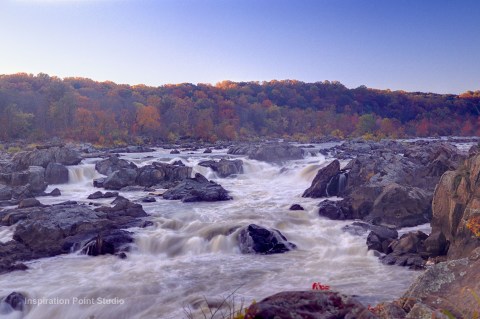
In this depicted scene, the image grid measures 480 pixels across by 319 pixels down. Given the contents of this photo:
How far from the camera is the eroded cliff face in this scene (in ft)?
34.5

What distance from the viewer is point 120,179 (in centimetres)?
2502

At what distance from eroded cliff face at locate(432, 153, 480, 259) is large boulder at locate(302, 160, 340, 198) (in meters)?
8.84

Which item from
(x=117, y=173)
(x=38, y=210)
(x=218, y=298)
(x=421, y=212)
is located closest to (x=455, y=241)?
(x=421, y=212)

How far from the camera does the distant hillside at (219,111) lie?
55.6 meters

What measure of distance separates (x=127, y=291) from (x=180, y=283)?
4.31ft

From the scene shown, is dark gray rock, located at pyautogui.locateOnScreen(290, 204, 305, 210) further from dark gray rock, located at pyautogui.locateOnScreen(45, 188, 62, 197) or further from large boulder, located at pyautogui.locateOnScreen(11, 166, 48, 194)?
large boulder, located at pyautogui.locateOnScreen(11, 166, 48, 194)

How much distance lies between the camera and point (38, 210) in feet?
52.9

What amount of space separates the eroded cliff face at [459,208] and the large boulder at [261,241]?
4.50 metres

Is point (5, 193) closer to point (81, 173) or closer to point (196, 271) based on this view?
point (81, 173)

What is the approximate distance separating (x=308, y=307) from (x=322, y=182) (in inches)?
729

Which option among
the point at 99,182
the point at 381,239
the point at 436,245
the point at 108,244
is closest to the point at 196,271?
the point at 108,244

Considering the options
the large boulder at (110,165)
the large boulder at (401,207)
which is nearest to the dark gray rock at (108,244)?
the large boulder at (401,207)

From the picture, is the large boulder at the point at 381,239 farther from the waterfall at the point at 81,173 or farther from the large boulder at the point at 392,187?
the waterfall at the point at 81,173

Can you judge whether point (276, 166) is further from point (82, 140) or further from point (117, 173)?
point (82, 140)
